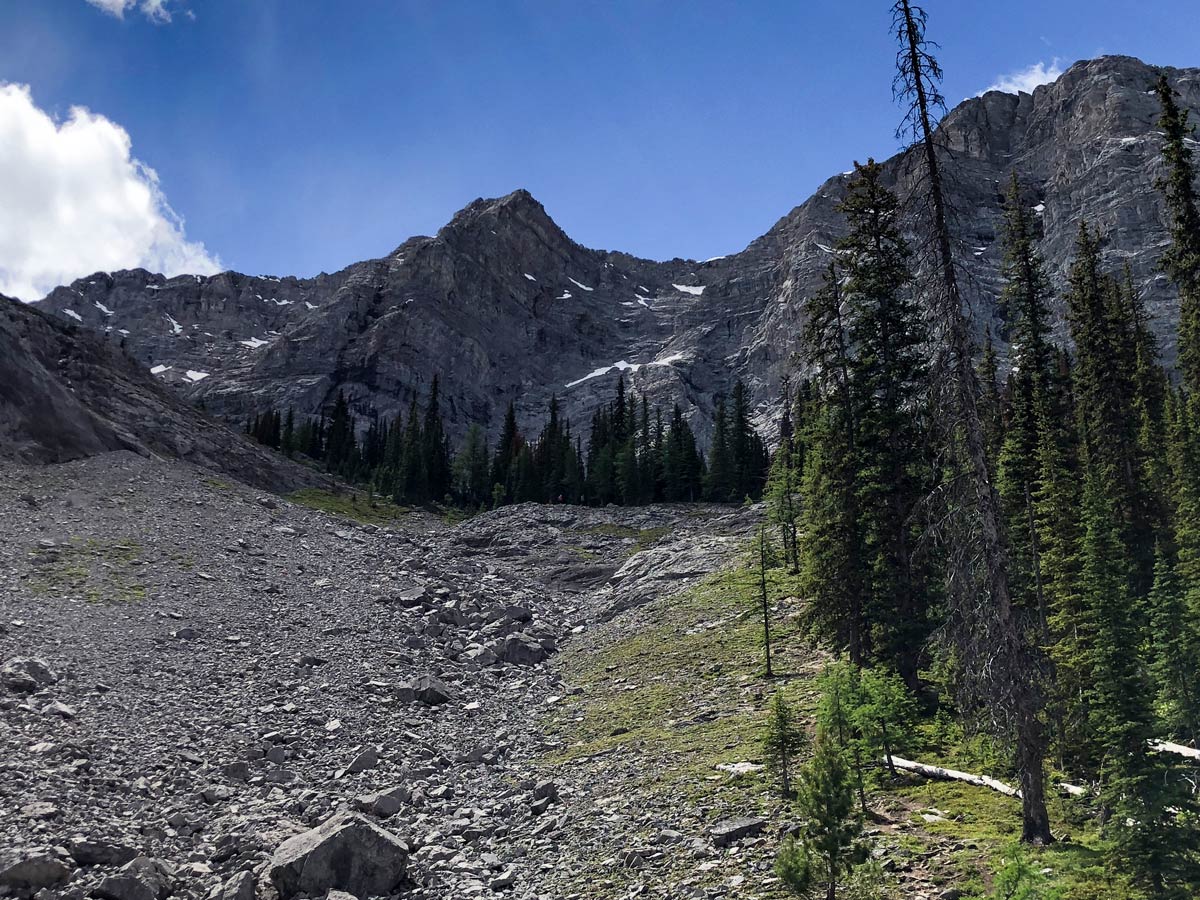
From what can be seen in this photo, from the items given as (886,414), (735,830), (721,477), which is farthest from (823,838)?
(721,477)

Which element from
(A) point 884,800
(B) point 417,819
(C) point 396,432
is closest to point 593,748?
(B) point 417,819

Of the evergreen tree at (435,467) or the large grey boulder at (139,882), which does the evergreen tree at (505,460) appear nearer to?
the evergreen tree at (435,467)

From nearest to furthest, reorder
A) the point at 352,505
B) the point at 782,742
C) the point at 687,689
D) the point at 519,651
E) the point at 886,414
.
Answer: the point at 782,742 → the point at 886,414 → the point at 687,689 → the point at 519,651 → the point at 352,505

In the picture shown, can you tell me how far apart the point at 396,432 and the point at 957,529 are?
119779 millimetres

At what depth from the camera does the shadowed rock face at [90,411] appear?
5512 cm

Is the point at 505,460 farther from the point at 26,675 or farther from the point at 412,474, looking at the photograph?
the point at 26,675

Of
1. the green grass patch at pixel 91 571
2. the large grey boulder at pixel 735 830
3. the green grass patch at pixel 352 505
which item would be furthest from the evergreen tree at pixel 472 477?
the large grey boulder at pixel 735 830

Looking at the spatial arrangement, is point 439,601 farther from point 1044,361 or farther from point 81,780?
point 1044,361

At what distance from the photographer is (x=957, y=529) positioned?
15078 mm

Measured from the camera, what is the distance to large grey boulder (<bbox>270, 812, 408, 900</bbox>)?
15.0m

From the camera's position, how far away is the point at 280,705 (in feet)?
86.4

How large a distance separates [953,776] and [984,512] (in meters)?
6.62

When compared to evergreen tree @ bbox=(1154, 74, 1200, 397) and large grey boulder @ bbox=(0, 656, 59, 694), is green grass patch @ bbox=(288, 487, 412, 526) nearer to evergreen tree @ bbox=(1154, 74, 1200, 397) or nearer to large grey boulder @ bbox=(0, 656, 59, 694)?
large grey boulder @ bbox=(0, 656, 59, 694)

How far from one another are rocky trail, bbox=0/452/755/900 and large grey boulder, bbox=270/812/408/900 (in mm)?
43
